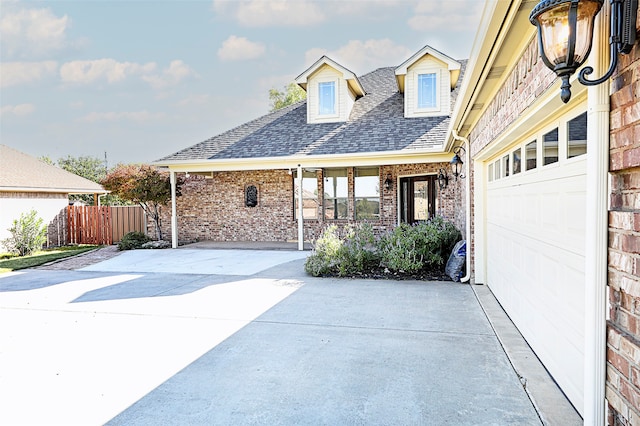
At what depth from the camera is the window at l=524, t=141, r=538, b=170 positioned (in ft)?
12.6

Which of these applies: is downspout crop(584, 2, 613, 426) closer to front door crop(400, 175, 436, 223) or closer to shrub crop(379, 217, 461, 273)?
shrub crop(379, 217, 461, 273)

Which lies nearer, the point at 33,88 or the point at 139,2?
the point at 139,2

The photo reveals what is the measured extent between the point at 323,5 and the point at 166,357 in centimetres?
1779

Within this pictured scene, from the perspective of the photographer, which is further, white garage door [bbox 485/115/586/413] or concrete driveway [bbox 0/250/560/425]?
concrete driveway [bbox 0/250/560/425]

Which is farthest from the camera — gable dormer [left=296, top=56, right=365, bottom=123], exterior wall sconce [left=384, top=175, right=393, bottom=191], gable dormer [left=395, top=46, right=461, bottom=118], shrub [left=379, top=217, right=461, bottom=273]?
gable dormer [left=296, top=56, right=365, bottom=123]

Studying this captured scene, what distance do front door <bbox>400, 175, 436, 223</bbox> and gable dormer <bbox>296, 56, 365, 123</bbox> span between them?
315cm

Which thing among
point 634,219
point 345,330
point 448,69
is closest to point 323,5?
point 448,69

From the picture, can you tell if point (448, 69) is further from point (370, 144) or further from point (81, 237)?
point (81, 237)

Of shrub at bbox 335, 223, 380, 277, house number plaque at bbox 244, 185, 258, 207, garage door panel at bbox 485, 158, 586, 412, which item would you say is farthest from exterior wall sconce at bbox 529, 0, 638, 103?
house number plaque at bbox 244, 185, 258, 207

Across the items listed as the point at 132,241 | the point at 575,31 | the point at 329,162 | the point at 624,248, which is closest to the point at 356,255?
the point at 329,162

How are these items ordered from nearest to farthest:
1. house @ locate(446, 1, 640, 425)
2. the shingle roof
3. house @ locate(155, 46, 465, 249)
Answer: house @ locate(446, 1, 640, 425) < the shingle roof < house @ locate(155, 46, 465, 249)

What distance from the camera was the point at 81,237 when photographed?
16.0m

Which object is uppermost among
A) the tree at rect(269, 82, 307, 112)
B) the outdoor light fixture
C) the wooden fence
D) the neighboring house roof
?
the tree at rect(269, 82, 307, 112)

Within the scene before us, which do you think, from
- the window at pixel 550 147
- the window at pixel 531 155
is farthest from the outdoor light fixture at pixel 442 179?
the window at pixel 550 147
